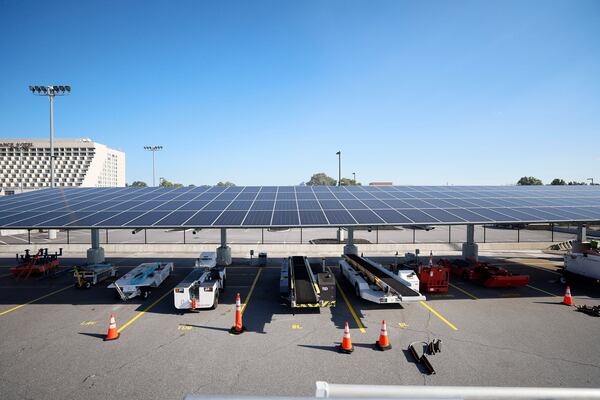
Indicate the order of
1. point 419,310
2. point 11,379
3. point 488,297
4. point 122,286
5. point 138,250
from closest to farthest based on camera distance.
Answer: point 11,379, point 419,310, point 122,286, point 488,297, point 138,250

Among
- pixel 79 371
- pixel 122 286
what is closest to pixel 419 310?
pixel 79 371

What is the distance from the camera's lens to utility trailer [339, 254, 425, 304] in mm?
13672

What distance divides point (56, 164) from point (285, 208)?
199 meters

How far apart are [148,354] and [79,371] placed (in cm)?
196

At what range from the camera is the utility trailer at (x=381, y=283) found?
13672 mm

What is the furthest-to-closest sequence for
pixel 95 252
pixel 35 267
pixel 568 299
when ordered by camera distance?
pixel 95 252 < pixel 35 267 < pixel 568 299

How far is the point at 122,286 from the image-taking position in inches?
624

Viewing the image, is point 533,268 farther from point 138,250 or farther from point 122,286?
point 138,250

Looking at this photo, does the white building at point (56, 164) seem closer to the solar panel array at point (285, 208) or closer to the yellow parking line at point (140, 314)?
the solar panel array at point (285, 208)

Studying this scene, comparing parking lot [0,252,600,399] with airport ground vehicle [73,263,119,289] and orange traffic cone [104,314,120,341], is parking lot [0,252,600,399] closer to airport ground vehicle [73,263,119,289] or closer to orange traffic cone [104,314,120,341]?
orange traffic cone [104,314,120,341]

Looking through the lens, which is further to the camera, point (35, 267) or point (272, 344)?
point (35, 267)

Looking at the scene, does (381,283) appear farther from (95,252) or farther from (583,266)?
(95,252)

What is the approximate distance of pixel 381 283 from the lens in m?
14.6

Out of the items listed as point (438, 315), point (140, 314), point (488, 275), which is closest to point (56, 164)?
point (140, 314)
